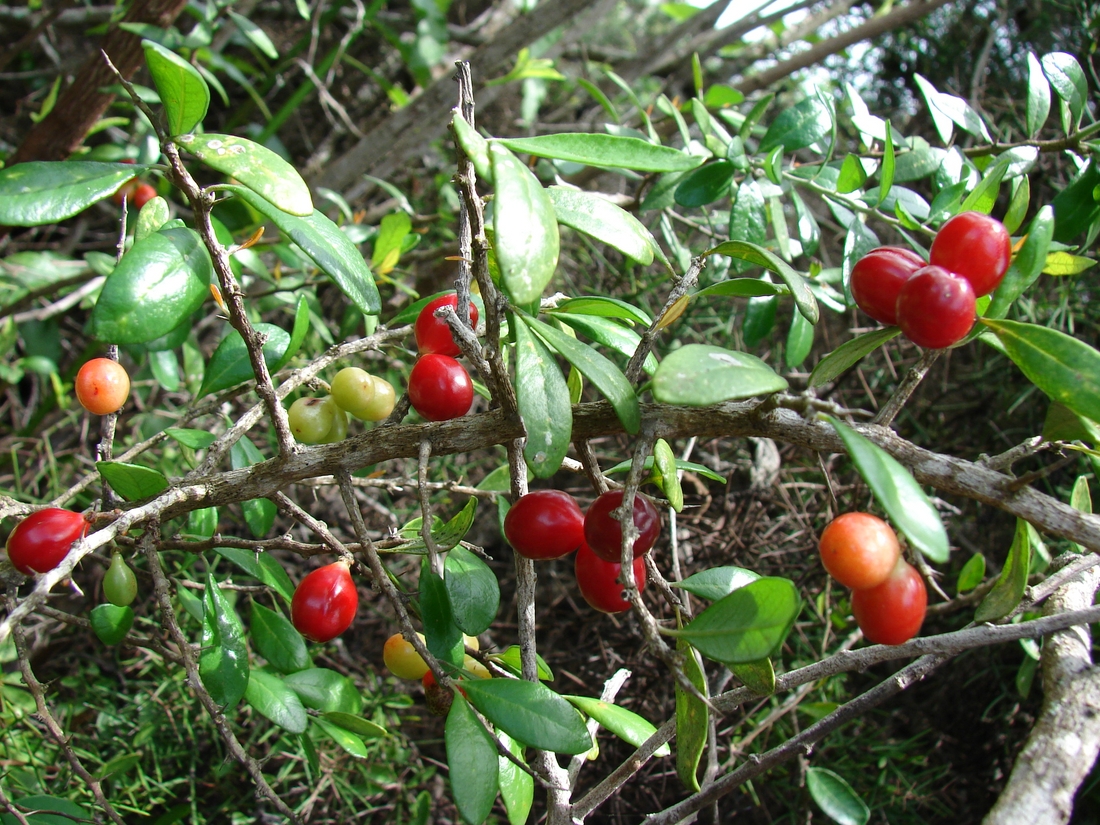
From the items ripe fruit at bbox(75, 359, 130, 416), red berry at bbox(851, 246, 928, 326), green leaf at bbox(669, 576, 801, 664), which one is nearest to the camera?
green leaf at bbox(669, 576, 801, 664)

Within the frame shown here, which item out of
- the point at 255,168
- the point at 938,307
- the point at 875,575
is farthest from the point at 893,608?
the point at 255,168

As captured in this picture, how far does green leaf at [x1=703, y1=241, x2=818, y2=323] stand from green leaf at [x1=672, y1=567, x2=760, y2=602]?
30 cm

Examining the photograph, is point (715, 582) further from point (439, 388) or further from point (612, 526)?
point (439, 388)

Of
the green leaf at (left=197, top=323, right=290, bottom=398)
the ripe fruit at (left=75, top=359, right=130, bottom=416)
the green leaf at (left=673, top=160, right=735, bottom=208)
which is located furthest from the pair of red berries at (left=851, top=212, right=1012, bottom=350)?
the ripe fruit at (left=75, top=359, right=130, bottom=416)

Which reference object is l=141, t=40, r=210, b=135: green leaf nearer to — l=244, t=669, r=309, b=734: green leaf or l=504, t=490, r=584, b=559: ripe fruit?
l=504, t=490, r=584, b=559: ripe fruit

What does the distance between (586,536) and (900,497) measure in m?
0.31

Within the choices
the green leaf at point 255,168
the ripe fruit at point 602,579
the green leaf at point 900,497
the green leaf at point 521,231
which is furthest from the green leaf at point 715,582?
the green leaf at point 255,168

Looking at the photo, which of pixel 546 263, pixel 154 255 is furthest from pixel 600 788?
pixel 154 255

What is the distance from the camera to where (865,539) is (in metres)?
0.66

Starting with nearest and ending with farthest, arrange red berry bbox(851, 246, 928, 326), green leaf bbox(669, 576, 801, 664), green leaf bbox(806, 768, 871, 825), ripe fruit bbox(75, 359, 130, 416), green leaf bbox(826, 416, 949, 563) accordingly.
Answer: green leaf bbox(826, 416, 949, 563) → green leaf bbox(669, 576, 801, 664) → red berry bbox(851, 246, 928, 326) → ripe fruit bbox(75, 359, 130, 416) → green leaf bbox(806, 768, 871, 825)

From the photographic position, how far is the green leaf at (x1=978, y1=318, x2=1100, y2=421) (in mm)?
637

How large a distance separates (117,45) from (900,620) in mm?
2000

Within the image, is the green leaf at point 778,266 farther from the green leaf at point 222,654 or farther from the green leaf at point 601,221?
the green leaf at point 222,654

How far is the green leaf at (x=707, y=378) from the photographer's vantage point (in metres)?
0.56
